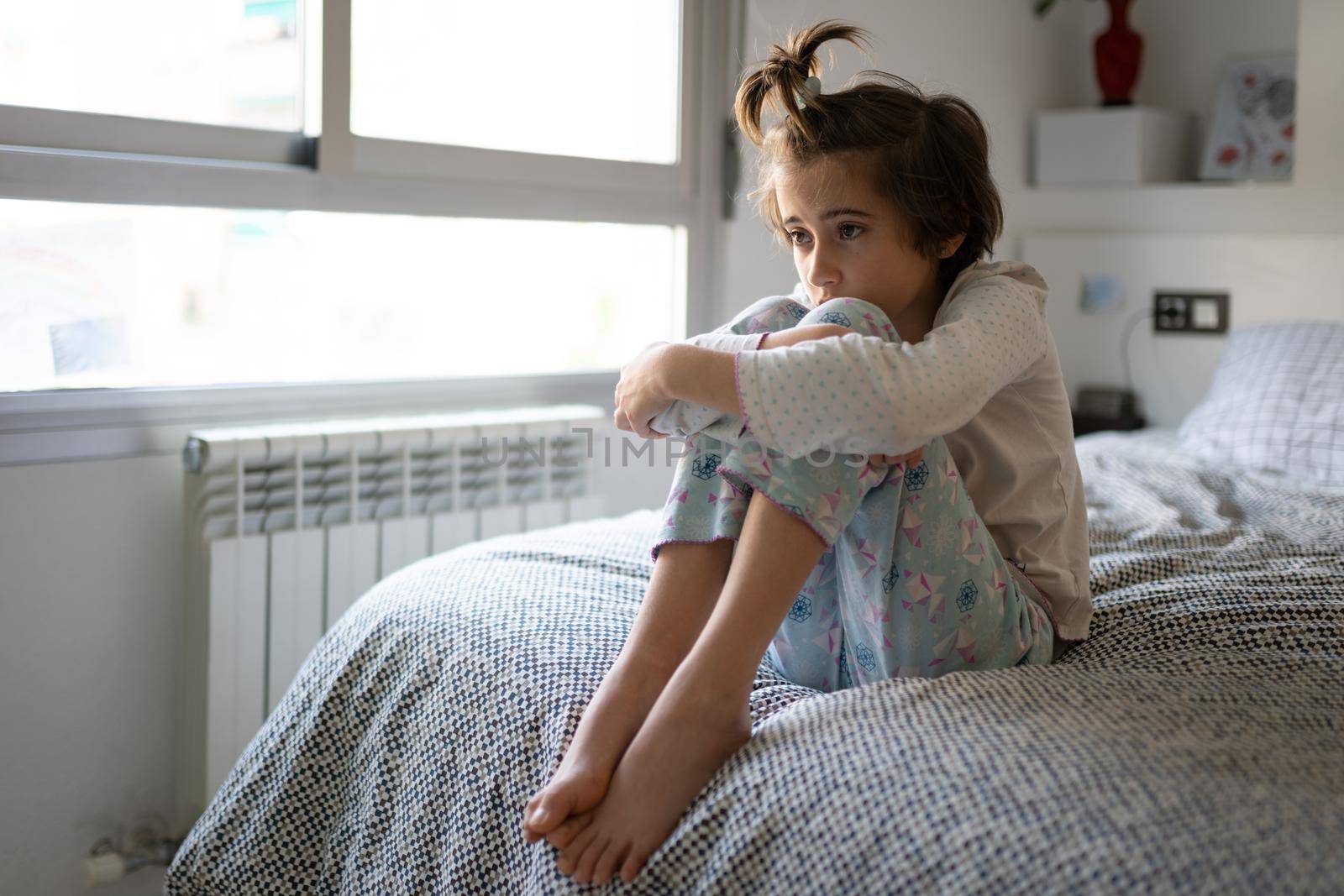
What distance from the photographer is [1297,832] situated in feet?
2.44

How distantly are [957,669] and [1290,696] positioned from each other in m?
0.27

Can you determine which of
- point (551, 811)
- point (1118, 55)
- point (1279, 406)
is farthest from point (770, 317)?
point (1118, 55)

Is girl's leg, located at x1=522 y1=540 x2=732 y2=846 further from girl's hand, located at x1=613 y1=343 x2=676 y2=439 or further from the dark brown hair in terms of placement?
the dark brown hair

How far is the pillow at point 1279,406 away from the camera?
201 centimetres

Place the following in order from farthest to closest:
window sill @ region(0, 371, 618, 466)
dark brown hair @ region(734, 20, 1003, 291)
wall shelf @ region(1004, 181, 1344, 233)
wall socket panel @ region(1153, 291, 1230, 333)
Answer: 1. wall socket panel @ region(1153, 291, 1230, 333)
2. wall shelf @ region(1004, 181, 1344, 233)
3. window sill @ region(0, 371, 618, 466)
4. dark brown hair @ region(734, 20, 1003, 291)

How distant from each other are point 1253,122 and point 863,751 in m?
2.34

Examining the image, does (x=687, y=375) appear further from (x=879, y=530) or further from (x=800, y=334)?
(x=879, y=530)

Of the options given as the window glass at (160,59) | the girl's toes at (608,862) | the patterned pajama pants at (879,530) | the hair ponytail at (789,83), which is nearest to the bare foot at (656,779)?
the girl's toes at (608,862)

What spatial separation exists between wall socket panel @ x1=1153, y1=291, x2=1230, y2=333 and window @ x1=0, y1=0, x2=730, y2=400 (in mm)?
1056

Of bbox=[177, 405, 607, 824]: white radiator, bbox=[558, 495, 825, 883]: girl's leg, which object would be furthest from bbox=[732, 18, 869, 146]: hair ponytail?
bbox=[177, 405, 607, 824]: white radiator

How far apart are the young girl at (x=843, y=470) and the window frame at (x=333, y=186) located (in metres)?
0.89

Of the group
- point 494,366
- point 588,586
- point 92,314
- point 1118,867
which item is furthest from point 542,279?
point 1118,867

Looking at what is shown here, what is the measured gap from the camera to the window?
1648 mm

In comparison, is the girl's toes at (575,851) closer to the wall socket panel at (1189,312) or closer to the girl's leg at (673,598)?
the girl's leg at (673,598)
